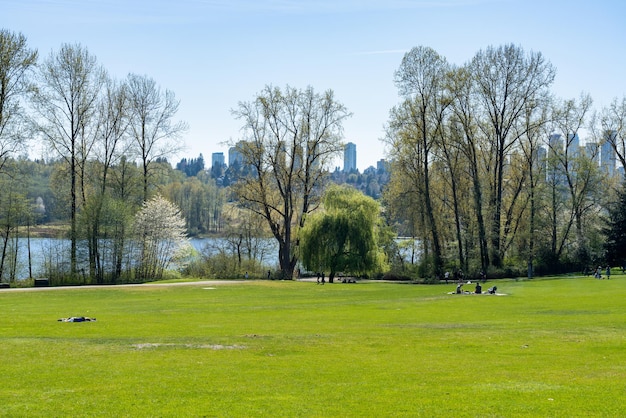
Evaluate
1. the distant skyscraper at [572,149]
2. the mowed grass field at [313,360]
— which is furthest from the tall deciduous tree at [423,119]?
the mowed grass field at [313,360]

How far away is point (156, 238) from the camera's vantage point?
59.3m

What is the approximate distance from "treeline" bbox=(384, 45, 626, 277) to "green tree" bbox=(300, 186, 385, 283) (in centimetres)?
861

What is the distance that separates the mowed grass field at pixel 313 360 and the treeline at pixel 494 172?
3250 centimetres

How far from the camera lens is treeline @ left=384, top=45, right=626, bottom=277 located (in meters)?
62.5

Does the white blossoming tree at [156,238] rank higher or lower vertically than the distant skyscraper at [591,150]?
lower

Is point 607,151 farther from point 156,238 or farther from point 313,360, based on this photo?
point 313,360

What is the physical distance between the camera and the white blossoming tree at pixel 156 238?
56.1m

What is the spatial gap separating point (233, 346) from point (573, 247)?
54.9 metres

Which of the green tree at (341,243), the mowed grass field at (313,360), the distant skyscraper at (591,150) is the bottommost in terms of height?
the mowed grass field at (313,360)

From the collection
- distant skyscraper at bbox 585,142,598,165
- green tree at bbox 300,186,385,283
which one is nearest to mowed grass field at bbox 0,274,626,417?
green tree at bbox 300,186,385,283

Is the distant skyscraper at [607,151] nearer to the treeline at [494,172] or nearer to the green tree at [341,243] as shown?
the treeline at [494,172]

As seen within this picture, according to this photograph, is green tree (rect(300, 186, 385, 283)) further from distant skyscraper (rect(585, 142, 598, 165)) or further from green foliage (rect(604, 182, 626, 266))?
distant skyscraper (rect(585, 142, 598, 165))

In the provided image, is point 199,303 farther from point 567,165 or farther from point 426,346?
point 567,165

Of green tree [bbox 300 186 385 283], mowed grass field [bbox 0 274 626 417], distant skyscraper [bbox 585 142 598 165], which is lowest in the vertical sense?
mowed grass field [bbox 0 274 626 417]
